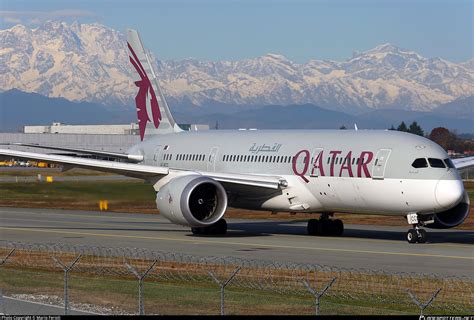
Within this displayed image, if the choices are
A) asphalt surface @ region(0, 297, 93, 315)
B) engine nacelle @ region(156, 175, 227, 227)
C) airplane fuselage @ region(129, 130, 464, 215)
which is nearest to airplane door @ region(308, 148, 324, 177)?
airplane fuselage @ region(129, 130, 464, 215)

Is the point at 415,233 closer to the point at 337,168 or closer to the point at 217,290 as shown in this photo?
the point at 337,168

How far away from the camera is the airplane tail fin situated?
52.4 meters

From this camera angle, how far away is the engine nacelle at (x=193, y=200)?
40438 millimetres

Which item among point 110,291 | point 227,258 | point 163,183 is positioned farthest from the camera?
point 163,183

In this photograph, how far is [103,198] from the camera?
58000mm

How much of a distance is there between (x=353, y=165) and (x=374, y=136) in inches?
57.1

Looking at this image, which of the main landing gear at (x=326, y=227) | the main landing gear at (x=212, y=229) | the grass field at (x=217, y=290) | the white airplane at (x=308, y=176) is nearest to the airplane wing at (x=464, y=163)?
the white airplane at (x=308, y=176)

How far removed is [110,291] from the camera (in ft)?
79.8

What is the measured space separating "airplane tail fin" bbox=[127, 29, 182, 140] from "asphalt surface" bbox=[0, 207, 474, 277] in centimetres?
449

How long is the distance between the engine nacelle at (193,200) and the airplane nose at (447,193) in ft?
27.1

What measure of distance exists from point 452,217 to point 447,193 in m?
3.41

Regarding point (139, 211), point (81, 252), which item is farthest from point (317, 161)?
point (139, 211)

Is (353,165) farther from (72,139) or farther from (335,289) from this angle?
(72,139)

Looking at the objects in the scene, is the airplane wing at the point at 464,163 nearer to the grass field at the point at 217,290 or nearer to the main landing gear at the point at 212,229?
the main landing gear at the point at 212,229
